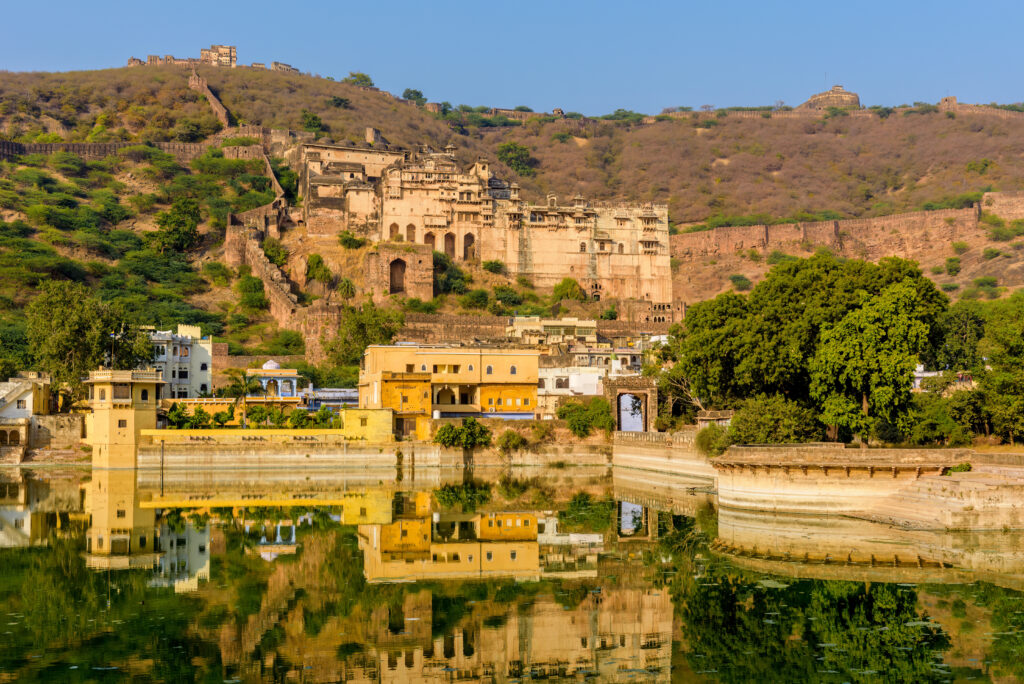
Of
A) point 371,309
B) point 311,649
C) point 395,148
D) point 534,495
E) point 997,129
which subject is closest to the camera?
point 311,649

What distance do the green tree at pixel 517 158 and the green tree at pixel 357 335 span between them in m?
64.9

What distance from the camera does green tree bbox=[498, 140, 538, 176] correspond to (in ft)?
412

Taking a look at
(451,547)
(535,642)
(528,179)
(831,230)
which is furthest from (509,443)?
(528,179)

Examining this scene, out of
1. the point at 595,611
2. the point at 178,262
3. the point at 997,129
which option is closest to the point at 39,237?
the point at 178,262

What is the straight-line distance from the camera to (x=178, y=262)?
75000mm

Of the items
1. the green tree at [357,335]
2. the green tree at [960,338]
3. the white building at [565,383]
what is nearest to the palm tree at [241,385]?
the green tree at [357,335]

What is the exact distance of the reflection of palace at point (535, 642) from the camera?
16.1 metres

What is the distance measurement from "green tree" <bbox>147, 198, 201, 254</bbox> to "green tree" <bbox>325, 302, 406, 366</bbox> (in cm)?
2070

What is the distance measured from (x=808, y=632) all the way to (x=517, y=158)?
112409 millimetres

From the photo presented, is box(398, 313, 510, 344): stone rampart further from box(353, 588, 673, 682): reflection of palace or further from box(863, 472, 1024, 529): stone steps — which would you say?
box(353, 588, 673, 682): reflection of palace

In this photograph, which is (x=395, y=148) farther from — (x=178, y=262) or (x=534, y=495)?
(x=534, y=495)

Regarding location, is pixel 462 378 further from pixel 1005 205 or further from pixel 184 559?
pixel 1005 205

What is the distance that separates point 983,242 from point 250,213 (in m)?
59.7

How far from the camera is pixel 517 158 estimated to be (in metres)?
127
